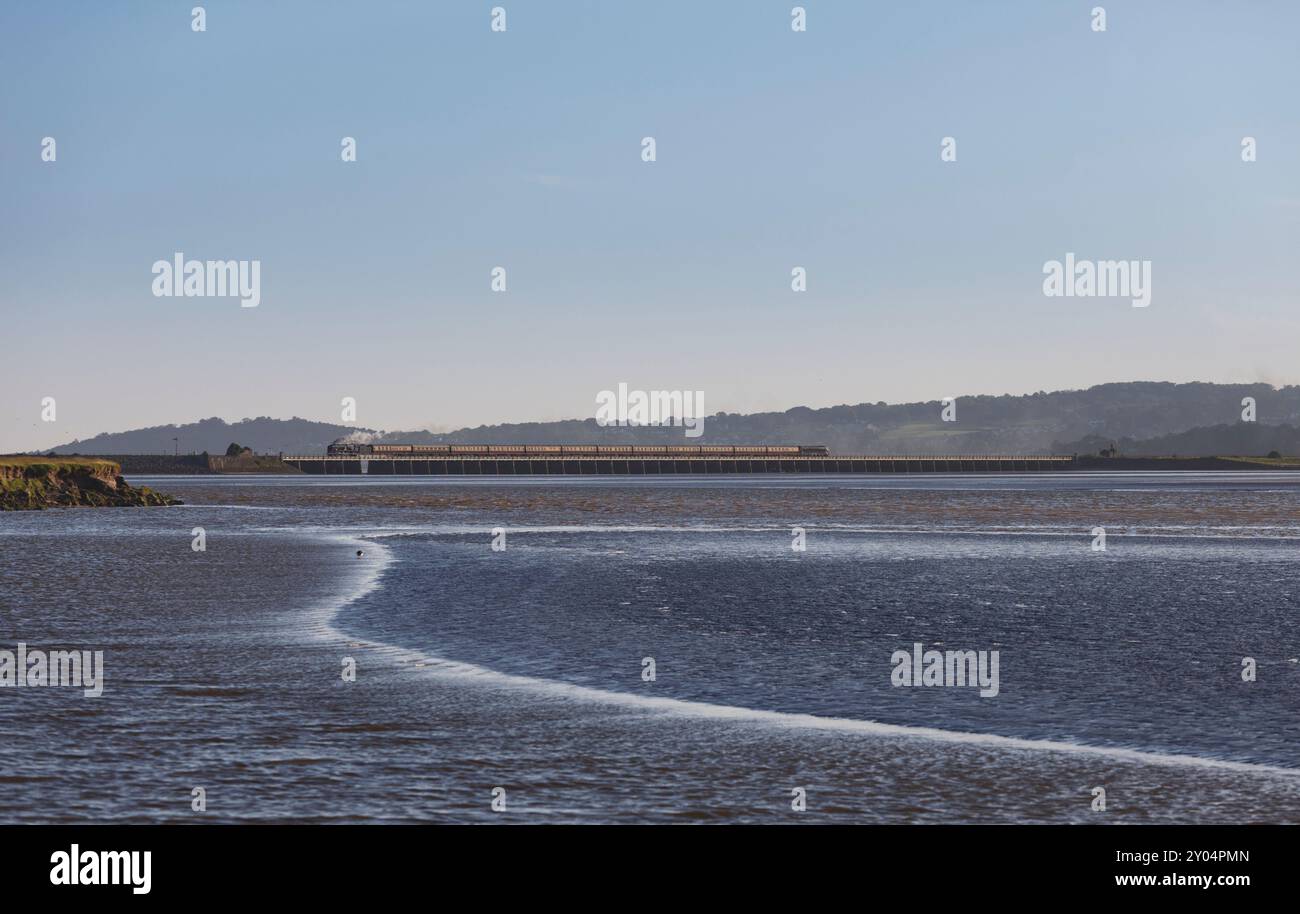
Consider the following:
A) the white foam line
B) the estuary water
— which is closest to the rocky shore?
the estuary water

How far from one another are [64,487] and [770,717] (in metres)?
95.4

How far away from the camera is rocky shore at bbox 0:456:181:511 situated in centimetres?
9434

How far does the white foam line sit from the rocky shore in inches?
3143

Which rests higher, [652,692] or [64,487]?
[64,487]

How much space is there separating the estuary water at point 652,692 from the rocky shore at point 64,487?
184 feet

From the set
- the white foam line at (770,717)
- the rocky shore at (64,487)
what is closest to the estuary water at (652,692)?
the white foam line at (770,717)

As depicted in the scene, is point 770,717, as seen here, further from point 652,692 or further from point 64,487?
point 64,487

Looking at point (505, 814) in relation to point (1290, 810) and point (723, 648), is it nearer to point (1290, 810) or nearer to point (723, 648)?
point (1290, 810)

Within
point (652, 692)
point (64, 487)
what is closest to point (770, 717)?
point (652, 692)

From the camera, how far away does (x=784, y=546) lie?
5184 cm

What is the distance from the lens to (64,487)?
100500 mm
